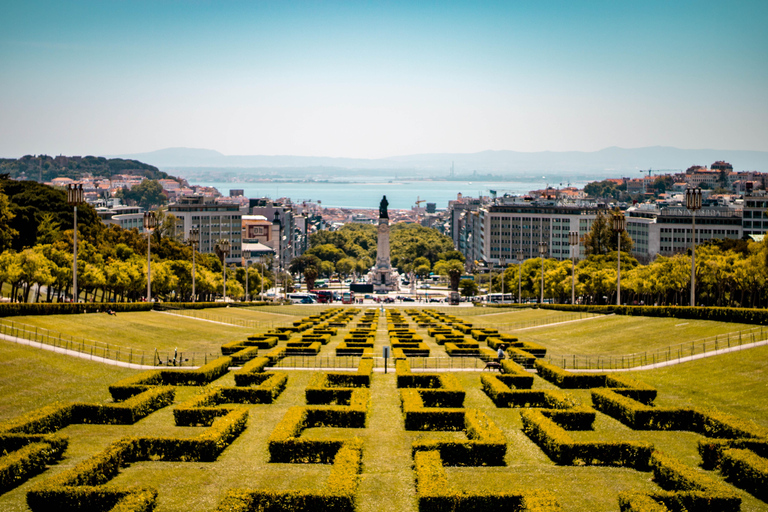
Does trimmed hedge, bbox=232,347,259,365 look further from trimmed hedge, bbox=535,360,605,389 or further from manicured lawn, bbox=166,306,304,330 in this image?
manicured lawn, bbox=166,306,304,330

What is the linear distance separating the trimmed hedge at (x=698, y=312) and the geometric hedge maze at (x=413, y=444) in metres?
15.0

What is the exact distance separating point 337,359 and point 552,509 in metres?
25.1

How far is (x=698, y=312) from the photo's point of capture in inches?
1907

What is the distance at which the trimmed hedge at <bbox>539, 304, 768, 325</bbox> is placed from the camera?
4169cm

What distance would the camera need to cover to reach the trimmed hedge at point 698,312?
41688mm

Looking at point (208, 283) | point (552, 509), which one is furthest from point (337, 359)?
point (208, 283)

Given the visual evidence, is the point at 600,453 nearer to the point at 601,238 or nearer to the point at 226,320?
the point at 226,320

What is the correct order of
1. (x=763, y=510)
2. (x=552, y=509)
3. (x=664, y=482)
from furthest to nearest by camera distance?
(x=664, y=482) → (x=763, y=510) → (x=552, y=509)

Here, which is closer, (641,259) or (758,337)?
(758,337)

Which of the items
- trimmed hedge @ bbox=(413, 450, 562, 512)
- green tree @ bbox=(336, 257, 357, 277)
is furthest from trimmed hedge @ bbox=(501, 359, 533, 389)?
green tree @ bbox=(336, 257, 357, 277)

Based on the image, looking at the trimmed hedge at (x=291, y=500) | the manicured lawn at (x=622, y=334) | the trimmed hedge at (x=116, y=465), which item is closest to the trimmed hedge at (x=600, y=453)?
the trimmed hedge at (x=291, y=500)

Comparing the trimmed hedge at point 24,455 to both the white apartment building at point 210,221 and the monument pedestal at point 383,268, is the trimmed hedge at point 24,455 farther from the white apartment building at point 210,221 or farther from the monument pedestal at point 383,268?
the white apartment building at point 210,221

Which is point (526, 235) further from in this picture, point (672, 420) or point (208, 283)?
point (672, 420)

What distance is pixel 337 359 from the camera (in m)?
40.8
